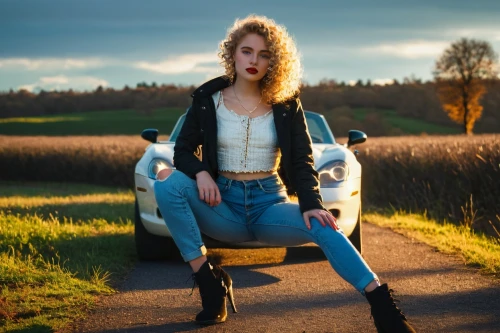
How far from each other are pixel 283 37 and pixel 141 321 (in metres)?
1.76

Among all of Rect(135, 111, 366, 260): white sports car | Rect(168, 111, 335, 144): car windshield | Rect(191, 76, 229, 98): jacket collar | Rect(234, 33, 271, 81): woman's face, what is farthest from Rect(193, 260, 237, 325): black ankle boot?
Rect(168, 111, 335, 144): car windshield

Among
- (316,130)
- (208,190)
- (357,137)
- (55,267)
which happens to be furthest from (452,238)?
(208,190)

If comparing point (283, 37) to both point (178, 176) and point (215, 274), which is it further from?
point (215, 274)

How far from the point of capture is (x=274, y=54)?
159 inches

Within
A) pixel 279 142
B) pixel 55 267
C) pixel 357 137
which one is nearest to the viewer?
pixel 279 142

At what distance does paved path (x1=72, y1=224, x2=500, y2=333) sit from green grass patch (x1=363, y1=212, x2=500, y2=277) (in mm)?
174

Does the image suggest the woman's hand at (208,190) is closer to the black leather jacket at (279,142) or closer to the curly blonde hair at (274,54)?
the black leather jacket at (279,142)

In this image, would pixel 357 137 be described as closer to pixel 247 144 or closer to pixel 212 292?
pixel 247 144

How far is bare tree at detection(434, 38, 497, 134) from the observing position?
57.6 m

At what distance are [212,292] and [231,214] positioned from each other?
42cm

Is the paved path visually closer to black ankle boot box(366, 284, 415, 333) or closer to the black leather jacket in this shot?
black ankle boot box(366, 284, 415, 333)

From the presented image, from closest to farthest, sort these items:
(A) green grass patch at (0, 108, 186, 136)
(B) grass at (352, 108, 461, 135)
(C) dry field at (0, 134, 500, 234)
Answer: (C) dry field at (0, 134, 500, 234)
(A) green grass patch at (0, 108, 186, 136)
(B) grass at (352, 108, 461, 135)

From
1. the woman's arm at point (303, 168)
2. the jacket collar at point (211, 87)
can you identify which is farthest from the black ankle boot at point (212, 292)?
the jacket collar at point (211, 87)

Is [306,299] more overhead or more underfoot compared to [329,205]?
more underfoot
